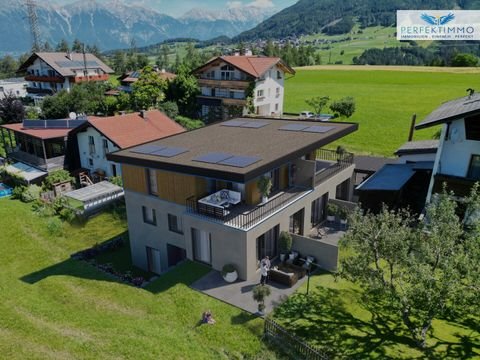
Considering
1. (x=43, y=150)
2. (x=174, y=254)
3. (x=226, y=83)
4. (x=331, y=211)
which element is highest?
(x=226, y=83)

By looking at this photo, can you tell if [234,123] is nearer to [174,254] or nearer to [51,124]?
[174,254]

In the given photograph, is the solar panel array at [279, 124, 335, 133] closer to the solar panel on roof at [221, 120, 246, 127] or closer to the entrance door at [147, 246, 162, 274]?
the solar panel on roof at [221, 120, 246, 127]

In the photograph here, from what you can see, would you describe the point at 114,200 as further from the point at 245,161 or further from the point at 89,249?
the point at 245,161

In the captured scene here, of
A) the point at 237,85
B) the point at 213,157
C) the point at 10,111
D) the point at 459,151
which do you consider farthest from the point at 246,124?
the point at 10,111

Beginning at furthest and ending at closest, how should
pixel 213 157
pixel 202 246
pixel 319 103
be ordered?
Answer: pixel 319 103, pixel 202 246, pixel 213 157

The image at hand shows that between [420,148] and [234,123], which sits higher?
[234,123]

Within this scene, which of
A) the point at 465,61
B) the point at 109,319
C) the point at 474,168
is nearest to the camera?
the point at 109,319

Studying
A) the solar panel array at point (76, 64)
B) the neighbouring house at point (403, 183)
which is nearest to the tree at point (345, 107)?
the neighbouring house at point (403, 183)
